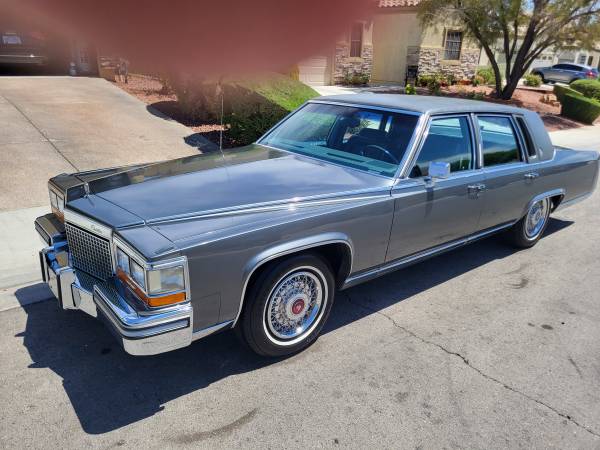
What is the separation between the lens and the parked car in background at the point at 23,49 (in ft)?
3.34

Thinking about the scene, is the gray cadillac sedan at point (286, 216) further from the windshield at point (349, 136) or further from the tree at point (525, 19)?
the tree at point (525, 19)

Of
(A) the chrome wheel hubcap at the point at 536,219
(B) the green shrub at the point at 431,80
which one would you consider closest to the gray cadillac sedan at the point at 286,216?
(A) the chrome wheel hubcap at the point at 536,219

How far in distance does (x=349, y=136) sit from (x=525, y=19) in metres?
16.4

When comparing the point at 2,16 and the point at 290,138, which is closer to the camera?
the point at 2,16

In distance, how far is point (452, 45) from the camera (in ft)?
77.0

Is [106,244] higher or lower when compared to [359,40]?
lower

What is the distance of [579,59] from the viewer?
3994cm

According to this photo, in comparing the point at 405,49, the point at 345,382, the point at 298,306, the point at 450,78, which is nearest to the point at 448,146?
the point at 298,306

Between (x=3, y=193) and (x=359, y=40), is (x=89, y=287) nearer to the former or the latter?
(x=3, y=193)

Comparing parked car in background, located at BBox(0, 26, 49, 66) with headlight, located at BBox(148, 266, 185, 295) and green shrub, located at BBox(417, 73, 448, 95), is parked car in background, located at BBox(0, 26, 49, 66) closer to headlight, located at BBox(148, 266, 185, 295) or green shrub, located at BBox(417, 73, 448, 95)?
headlight, located at BBox(148, 266, 185, 295)

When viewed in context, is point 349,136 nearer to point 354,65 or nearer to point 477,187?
point 477,187

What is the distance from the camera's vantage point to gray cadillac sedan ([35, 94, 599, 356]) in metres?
2.74

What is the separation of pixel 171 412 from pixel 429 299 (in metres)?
2.43

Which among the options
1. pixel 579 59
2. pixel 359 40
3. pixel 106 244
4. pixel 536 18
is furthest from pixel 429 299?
pixel 579 59
